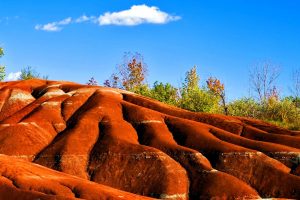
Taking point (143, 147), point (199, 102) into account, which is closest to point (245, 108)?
point (199, 102)

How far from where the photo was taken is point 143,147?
82375 millimetres

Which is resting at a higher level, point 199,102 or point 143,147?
point 199,102

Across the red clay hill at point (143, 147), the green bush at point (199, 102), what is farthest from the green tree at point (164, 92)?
the red clay hill at point (143, 147)

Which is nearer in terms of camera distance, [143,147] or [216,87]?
[143,147]

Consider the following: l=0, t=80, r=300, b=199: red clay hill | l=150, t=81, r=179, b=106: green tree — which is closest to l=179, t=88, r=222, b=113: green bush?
l=150, t=81, r=179, b=106: green tree

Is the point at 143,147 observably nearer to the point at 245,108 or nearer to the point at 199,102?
the point at 199,102

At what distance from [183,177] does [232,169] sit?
761 cm

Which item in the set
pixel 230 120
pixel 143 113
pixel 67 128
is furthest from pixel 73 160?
pixel 230 120

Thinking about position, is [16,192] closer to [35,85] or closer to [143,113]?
[143,113]

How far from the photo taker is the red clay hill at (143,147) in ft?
246

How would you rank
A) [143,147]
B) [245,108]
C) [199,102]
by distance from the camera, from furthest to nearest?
[245,108]
[199,102]
[143,147]

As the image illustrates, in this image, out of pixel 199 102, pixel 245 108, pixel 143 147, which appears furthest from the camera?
pixel 245 108

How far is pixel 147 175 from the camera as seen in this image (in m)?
77.2

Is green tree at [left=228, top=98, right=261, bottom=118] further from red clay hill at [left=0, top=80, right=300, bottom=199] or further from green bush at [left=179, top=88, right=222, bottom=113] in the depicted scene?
red clay hill at [left=0, top=80, right=300, bottom=199]
